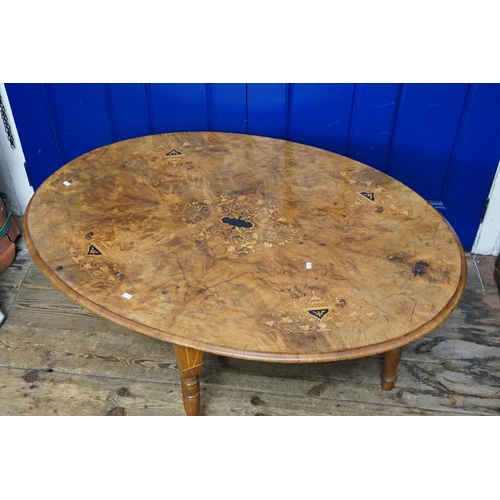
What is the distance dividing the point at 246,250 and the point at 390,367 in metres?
0.72

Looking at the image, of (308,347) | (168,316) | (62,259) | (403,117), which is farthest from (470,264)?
(62,259)

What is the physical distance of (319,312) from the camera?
1.59 metres

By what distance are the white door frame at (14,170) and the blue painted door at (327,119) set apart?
4 cm

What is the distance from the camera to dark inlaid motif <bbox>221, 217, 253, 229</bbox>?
1.90 metres

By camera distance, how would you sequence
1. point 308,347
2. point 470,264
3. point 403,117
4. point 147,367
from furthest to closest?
point 470,264 < point 403,117 < point 147,367 < point 308,347

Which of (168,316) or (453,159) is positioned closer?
(168,316)

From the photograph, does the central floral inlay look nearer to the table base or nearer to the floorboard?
the table base

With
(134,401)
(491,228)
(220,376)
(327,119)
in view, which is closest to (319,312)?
(220,376)

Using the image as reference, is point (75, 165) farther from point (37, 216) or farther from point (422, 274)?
point (422, 274)

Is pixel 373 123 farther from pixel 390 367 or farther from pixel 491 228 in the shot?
pixel 390 367

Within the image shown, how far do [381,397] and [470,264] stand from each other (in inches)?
36.3

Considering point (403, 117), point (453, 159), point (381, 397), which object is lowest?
point (381, 397)

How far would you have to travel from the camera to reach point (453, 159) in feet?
8.19

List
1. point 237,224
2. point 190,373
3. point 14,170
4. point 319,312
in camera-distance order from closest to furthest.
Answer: point 319,312 → point 190,373 → point 237,224 → point 14,170
